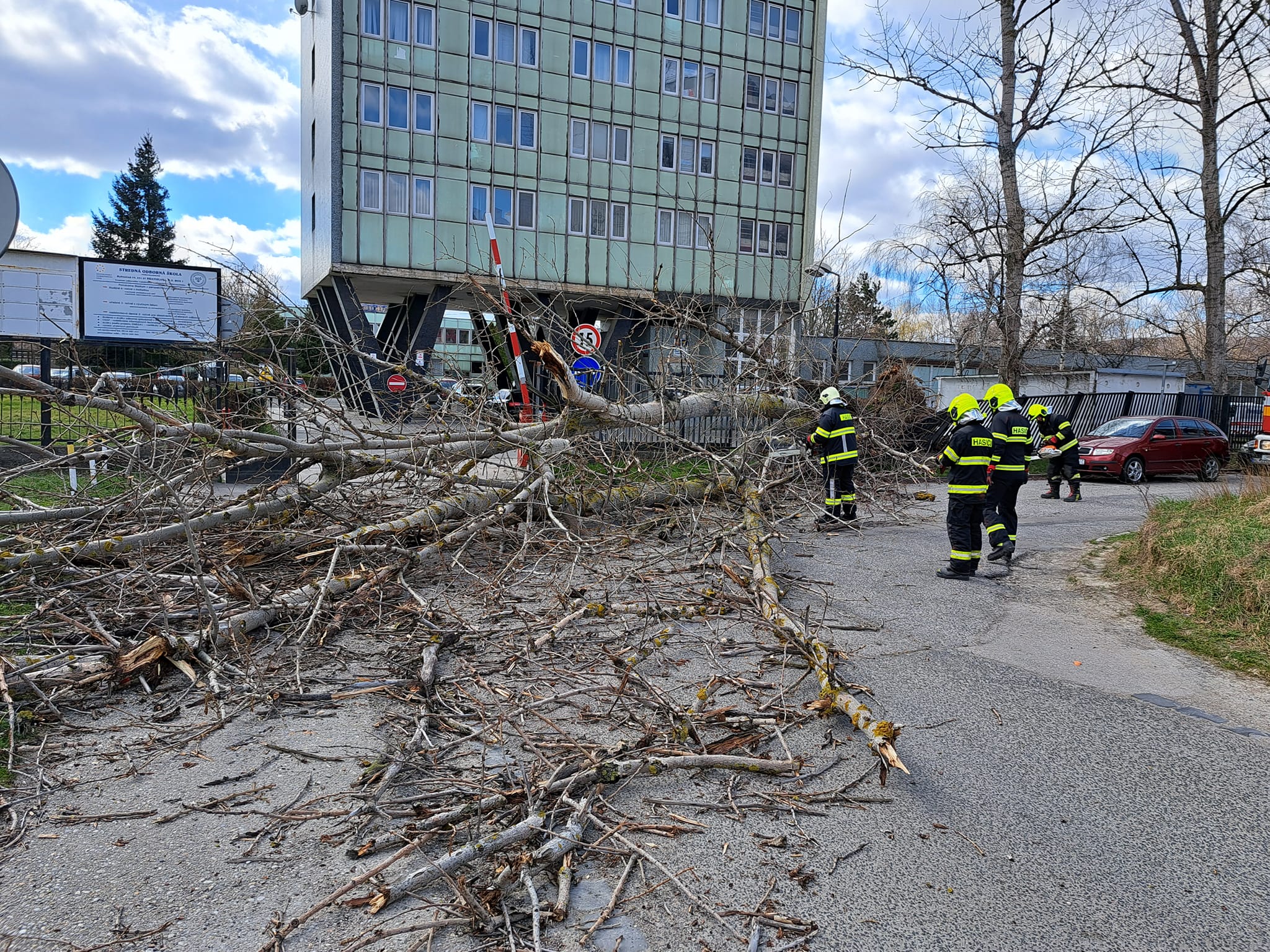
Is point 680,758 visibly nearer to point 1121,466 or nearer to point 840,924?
point 840,924

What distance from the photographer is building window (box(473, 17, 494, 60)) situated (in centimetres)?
2647

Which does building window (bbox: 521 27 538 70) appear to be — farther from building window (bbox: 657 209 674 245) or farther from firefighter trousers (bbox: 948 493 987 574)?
firefighter trousers (bbox: 948 493 987 574)

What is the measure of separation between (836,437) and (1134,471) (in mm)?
10374

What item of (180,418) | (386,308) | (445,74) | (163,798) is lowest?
(163,798)

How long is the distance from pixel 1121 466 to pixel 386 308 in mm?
27896

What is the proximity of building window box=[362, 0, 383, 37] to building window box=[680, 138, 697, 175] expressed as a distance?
418 inches

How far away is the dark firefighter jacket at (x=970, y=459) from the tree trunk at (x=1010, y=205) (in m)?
11.8

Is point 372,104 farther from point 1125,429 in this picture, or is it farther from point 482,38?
point 1125,429

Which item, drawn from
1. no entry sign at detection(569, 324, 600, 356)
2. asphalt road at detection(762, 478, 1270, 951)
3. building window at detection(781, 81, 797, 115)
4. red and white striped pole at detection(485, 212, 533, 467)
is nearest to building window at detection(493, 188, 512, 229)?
building window at detection(781, 81, 797, 115)

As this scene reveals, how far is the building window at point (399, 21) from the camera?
83.1ft

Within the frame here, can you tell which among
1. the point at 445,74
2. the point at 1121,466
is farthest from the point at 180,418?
the point at 445,74

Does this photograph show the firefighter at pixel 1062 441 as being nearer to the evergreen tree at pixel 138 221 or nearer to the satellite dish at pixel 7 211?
the satellite dish at pixel 7 211

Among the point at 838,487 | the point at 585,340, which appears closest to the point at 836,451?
the point at 838,487

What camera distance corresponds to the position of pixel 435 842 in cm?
292
